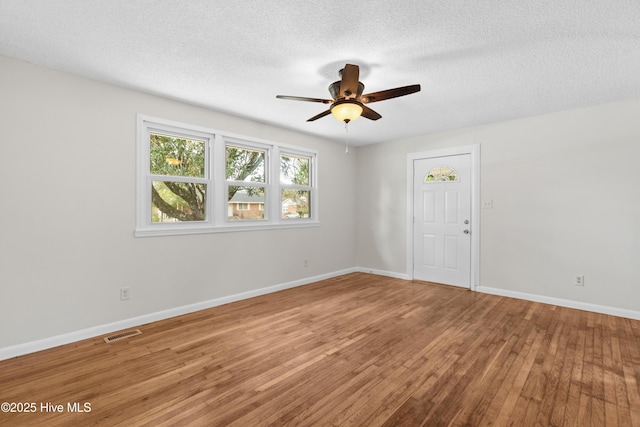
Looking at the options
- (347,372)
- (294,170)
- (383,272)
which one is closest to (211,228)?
(294,170)

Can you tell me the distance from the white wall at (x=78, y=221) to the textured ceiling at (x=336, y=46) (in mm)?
281

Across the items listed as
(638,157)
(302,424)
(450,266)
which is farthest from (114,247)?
(638,157)

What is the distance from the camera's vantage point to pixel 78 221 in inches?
112

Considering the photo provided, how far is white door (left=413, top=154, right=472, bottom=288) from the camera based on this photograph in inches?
183

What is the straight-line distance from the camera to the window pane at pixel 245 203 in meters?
4.12

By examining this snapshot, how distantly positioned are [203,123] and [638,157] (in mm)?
4956

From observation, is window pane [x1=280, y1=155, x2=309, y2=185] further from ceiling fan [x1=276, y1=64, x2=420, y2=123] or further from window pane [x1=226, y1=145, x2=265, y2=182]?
ceiling fan [x1=276, y1=64, x2=420, y2=123]

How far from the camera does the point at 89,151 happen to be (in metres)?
2.92

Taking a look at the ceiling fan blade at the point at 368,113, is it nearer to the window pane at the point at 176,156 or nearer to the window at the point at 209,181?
the window at the point at 209,181

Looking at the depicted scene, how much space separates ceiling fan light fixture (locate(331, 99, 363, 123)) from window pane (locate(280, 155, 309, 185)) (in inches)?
84.0

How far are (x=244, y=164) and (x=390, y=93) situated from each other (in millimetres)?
2392

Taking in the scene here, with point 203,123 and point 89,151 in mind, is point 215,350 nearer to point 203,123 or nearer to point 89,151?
point 89,151

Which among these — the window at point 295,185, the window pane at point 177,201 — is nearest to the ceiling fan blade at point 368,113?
the window at point 295,185

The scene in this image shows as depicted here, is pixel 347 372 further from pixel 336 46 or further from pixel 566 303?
pixel 566 303
